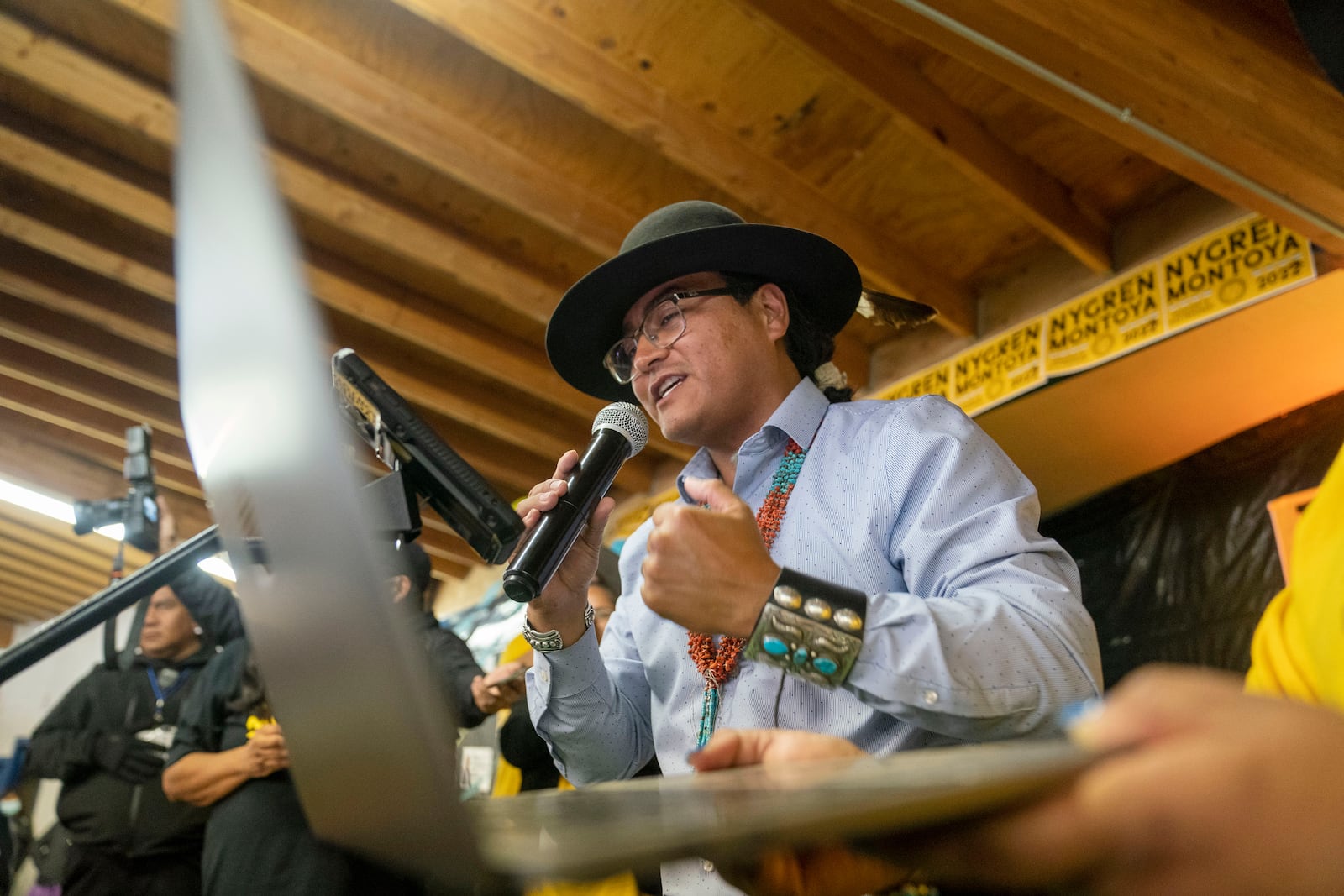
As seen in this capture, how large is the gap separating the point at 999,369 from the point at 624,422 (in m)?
2.81

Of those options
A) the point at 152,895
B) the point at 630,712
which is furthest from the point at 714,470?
the point at 152,895

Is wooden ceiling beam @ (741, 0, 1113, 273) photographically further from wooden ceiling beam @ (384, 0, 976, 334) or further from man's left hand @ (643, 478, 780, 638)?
man's left hand @ (643, 478, 780, 638)

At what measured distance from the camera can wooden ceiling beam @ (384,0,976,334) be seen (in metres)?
3.01

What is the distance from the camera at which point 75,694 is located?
3.43 meters

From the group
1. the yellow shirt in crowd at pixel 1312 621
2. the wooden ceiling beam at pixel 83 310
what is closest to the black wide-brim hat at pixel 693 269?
the yellow shirt in crowd at pixel 1312 621

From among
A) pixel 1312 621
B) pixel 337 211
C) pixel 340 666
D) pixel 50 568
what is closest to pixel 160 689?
pixel 337 211

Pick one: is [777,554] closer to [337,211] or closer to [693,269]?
[693,269]

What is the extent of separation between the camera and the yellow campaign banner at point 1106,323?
3350 mm

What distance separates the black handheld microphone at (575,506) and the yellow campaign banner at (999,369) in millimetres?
2636

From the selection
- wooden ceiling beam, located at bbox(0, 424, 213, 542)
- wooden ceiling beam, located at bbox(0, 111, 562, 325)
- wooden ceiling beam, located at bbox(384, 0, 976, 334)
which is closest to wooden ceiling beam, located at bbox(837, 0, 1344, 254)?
wooden ceiling beam, located at bbox(384, 0, 976, 334)

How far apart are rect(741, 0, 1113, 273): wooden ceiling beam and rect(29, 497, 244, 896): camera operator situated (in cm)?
248

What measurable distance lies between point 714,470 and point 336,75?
8.36ft

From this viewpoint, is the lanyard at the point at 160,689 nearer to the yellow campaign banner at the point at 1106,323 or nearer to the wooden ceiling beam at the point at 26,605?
the yellow campaign banner at the point at 1106,323

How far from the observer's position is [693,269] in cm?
185
